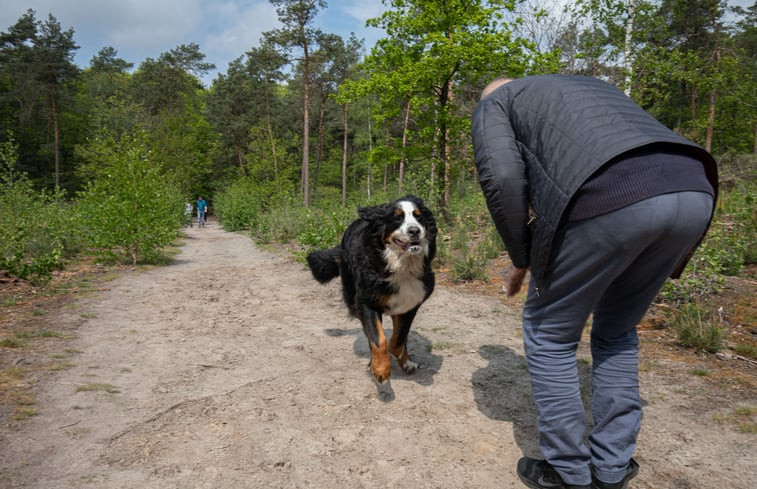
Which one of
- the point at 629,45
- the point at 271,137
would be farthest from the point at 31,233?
the point at 271,137

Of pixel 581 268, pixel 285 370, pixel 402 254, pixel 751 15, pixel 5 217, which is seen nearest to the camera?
pixel 581 268

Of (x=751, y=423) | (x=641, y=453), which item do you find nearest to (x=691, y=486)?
(x=641, y=453)

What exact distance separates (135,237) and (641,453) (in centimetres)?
920

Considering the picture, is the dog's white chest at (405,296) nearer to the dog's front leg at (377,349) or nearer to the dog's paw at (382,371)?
the dog's front leg at (377,349)

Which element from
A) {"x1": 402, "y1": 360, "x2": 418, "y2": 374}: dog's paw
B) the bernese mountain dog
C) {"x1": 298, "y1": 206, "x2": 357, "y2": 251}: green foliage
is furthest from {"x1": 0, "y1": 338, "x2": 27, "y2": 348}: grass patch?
{"x1": 298, "y1": 206, "x2": 357, "y2": 251}: green foliage

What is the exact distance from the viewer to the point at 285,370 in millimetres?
3553

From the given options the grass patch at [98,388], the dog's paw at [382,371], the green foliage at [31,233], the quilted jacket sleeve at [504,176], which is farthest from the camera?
the green foliage at [31,233]

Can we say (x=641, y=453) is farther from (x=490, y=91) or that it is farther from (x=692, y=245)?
(x=490, y=91)

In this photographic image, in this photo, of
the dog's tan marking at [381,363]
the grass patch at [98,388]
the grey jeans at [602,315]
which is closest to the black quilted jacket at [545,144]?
the grey jeans at [602,315]

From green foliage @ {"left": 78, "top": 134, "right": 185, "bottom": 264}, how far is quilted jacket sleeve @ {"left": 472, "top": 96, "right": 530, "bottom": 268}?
868cm

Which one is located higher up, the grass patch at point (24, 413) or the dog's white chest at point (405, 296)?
the dog's white chest at point (405, 296)

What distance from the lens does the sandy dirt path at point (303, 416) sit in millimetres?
2180

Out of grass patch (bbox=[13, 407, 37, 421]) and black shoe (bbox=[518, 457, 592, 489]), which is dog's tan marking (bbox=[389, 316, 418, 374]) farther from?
grass patch (bbox=[13, 407, 37, 421])

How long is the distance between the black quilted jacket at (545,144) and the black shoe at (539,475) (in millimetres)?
936
